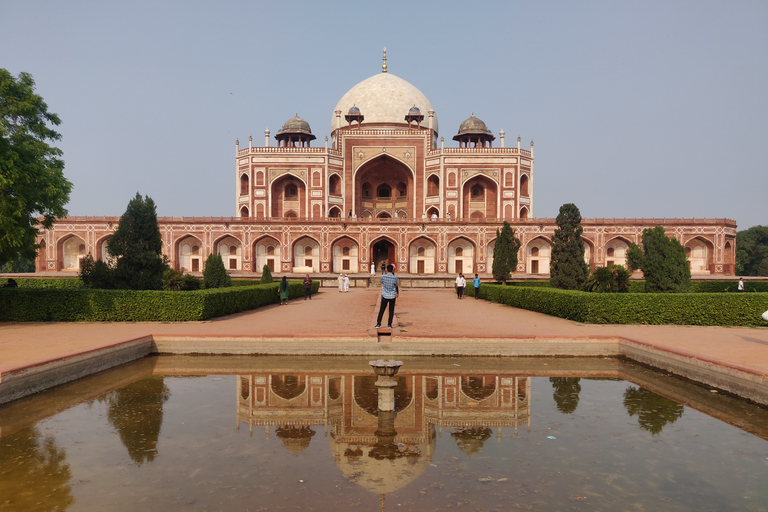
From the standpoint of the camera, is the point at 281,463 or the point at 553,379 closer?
the point at 281,463

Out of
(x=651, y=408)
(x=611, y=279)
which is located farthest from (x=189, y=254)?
(x=651, y=408)

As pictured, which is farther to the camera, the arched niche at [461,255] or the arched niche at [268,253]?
the arched niche at [268,253]

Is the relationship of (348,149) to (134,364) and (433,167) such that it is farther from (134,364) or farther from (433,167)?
A: (134,364)

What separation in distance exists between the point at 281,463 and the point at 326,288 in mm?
21171

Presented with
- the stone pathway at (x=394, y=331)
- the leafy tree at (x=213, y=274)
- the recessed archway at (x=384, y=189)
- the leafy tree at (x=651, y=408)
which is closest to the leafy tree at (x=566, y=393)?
the leafy tree at (x=651, y=408)

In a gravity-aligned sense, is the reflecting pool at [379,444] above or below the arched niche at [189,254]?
below

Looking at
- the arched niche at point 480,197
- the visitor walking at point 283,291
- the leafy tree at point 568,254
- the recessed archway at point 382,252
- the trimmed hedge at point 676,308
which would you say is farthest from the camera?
the arched niche at point 480,197

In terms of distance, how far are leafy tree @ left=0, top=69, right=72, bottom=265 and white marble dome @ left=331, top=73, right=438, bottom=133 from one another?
3102 centimetres

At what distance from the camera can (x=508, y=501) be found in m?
3.36

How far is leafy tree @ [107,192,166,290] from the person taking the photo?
12672 millimetres

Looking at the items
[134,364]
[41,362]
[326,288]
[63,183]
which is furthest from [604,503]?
[326,288]

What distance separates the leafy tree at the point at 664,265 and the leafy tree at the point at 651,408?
7.37 meters

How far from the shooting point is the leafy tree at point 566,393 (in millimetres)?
5594

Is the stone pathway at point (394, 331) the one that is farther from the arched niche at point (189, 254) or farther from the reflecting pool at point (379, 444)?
the arched niche at point (189, 254)
